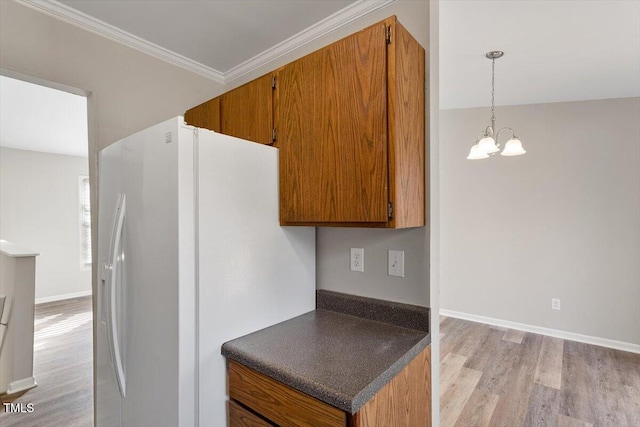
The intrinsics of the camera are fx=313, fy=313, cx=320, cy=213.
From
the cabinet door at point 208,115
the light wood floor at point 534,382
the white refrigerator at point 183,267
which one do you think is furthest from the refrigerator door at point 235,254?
the light wood floor at point 534,382

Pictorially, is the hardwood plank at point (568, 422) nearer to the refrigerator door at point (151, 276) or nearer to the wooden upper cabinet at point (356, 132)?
the wooden upper cabinet at point (356, 132)

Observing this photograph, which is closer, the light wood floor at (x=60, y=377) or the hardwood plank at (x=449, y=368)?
the light wood floor at (x=60, y=377)

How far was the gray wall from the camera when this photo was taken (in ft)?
10.7

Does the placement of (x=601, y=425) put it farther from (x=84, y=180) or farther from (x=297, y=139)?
(x=84, y=180)

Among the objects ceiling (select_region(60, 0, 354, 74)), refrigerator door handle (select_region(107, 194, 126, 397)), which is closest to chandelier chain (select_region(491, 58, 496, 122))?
ceiling (select_region(60, 0, 354, 74))

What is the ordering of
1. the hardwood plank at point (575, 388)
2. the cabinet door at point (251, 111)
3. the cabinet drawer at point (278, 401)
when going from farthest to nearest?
1. the hardwood plank at point (575, 388)
2. the cabinet door at point (251, 111)
3. the cabinet drawer at point (278, 401)

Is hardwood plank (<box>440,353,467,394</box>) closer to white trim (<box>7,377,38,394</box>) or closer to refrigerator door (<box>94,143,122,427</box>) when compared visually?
refrigerator door (<box>94,143,122,427</box>)

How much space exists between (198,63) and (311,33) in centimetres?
96

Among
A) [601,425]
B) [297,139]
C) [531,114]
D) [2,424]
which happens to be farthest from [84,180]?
[601,425]

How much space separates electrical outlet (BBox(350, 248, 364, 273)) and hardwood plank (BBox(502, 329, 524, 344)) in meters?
2.84

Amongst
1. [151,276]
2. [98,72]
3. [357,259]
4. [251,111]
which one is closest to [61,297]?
[98,72]

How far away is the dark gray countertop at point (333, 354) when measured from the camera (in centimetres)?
99

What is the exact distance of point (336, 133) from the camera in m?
1.32

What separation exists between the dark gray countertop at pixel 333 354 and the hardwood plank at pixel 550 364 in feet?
Answer: 6.82
